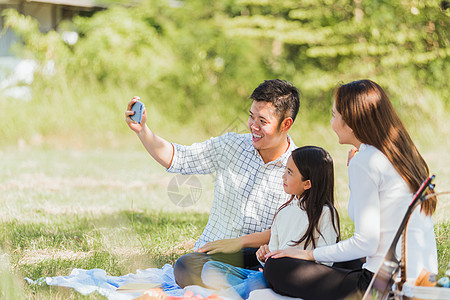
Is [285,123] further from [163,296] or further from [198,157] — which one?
[163,296]

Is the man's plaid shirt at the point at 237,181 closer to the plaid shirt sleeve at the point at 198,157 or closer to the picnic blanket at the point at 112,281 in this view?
the plaid shirt sleeve at the point at 198,157

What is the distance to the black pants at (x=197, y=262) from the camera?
118 inches

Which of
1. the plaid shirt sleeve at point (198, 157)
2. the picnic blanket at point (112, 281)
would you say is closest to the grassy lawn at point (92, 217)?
the picnic blanket at point (112, 281)

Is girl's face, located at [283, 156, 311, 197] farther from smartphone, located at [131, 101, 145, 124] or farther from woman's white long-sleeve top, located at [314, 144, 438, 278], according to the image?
smartphone, located at [131, 101, 145, 124]

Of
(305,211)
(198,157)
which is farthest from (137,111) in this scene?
(305,211)

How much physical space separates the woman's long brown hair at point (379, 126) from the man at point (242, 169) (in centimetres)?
72

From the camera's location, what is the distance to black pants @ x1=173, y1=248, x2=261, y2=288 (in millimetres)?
3010

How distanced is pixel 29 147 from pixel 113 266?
6.20 meters

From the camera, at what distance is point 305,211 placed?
2787 mm

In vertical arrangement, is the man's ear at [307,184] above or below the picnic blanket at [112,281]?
above

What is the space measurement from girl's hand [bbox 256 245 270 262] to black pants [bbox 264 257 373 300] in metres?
0.23

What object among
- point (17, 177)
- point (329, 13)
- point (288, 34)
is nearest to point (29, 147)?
point (17, 177)

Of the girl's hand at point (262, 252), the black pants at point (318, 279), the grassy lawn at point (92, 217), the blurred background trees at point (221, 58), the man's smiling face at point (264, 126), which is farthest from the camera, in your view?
the blurred background trees at point (221, 58)

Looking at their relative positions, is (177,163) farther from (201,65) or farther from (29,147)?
(201,65)
